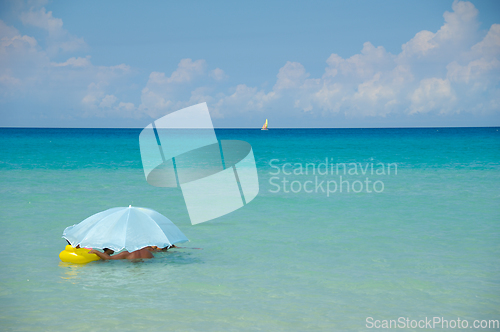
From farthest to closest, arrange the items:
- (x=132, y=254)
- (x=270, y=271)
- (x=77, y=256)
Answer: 1. (x=132, y=254)
2. (x=77, y=256)
3. (x=270, y=271)

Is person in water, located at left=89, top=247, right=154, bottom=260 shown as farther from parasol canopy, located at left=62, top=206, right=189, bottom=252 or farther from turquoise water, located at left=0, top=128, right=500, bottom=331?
parasol canopy, located at left=62, top=206, right=189, bottom=252

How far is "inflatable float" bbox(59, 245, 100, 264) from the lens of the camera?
30.3 ft

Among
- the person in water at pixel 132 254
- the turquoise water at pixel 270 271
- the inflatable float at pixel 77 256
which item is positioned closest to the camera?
the turquoise water at pixel 270 271

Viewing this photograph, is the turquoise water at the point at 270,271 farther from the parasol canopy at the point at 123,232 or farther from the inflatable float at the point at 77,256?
the parasol canopy at the point at 123,232

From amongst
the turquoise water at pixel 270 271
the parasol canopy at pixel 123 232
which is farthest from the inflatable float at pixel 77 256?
the parasol canopy at pixel 123 232

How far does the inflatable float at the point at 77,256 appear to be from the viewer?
363 inches

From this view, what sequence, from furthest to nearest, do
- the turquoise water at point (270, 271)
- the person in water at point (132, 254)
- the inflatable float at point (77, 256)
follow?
the person in water at point (132, 254)
the inflatable float at point (77, 256)
the turquoise water at point (270, 271)

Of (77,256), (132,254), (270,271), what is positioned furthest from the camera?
(132,254)

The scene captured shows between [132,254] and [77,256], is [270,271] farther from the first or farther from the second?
[77,256]

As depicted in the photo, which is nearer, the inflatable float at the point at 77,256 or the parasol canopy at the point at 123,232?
the parasol canopy at the point at 123,232

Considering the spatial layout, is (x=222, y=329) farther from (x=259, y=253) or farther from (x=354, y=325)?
(x=259, y=253)

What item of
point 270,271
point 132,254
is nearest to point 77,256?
point 132,254

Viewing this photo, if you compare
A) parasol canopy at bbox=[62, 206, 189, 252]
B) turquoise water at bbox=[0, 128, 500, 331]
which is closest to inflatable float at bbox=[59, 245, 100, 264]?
turquoise water at bbox=[0, 128, 500, 331]

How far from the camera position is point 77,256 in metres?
9.23
